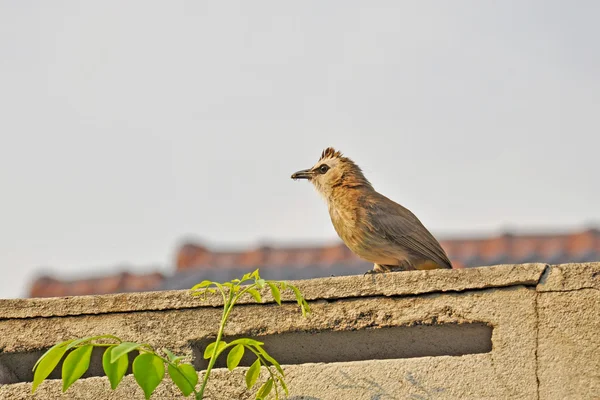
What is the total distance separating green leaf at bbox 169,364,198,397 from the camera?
280 centimetres

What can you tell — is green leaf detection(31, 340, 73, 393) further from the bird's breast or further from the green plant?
the bird's breast

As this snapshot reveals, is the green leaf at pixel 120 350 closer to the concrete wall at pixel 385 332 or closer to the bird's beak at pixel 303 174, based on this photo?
the concrete wall at pixel 385 332

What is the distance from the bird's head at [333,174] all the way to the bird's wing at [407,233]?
1.23 feet

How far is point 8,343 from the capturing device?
11.5 ft

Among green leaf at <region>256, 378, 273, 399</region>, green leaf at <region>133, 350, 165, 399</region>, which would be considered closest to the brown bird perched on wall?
green leaf at <region>256, 378, 273, 399</region>

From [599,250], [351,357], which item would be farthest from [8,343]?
[599,250]

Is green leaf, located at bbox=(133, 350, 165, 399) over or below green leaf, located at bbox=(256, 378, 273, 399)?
below

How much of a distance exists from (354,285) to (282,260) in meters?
7.91

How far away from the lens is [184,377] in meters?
2.81

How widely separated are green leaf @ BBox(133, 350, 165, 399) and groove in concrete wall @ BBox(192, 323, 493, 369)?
0.77 m

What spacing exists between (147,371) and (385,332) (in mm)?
1055

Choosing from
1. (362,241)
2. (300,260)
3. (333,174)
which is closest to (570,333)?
(362,241)

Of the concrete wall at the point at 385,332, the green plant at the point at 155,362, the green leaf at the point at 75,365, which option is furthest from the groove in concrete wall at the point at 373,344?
the green leaf at the point at 75,365

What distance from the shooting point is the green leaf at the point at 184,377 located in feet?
9.20
